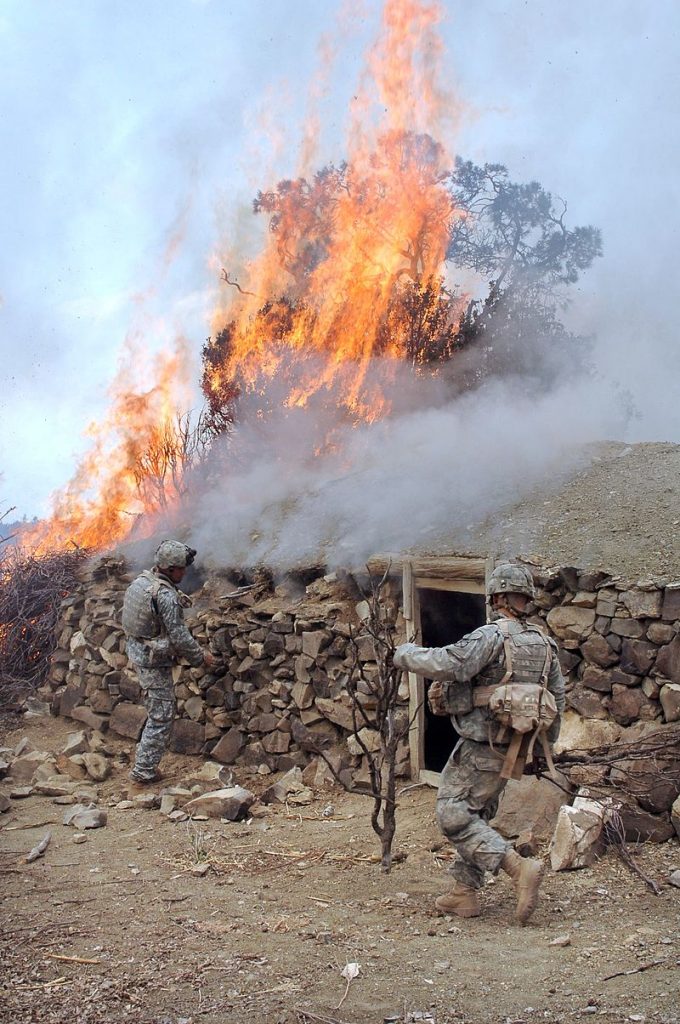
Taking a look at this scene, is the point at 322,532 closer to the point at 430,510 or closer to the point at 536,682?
the point at 430,510

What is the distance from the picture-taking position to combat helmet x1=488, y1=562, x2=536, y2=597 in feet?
15.6

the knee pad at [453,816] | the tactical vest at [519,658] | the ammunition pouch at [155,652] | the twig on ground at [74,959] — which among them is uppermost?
the tactical vest at [519,658]

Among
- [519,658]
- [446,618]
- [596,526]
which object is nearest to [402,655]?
[519,658]

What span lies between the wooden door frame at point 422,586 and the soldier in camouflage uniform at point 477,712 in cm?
210

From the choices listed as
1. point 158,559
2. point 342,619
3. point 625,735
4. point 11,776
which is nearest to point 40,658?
point 11,776

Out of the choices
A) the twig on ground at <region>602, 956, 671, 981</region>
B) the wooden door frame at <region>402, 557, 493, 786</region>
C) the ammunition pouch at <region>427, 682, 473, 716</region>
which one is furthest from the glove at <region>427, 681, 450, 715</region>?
the wooden door frame at <region>402, 557, 493, 786</region>

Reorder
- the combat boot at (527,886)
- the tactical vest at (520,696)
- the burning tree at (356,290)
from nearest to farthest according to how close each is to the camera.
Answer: the combat boot at (527,886), the tactical vest at (520,696), the burning tree at (356,290)

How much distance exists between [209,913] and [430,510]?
447cm

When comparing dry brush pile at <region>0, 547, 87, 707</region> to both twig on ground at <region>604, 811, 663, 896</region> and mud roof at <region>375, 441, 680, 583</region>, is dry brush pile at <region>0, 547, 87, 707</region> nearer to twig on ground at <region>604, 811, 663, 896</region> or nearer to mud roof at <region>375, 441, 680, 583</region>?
mud roof at <region>375, 441, 680, 583</region>

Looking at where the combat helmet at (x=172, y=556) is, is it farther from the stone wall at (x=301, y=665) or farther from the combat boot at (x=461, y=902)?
the combat boot at (x=461, y=902)

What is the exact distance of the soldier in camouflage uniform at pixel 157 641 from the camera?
7.50 m

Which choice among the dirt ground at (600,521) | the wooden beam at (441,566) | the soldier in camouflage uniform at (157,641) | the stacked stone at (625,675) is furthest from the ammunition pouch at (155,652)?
the stacked stone at (625,675)

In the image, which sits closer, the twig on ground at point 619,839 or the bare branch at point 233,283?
the twig on ground at point 619,839

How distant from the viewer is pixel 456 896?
4.58 m
